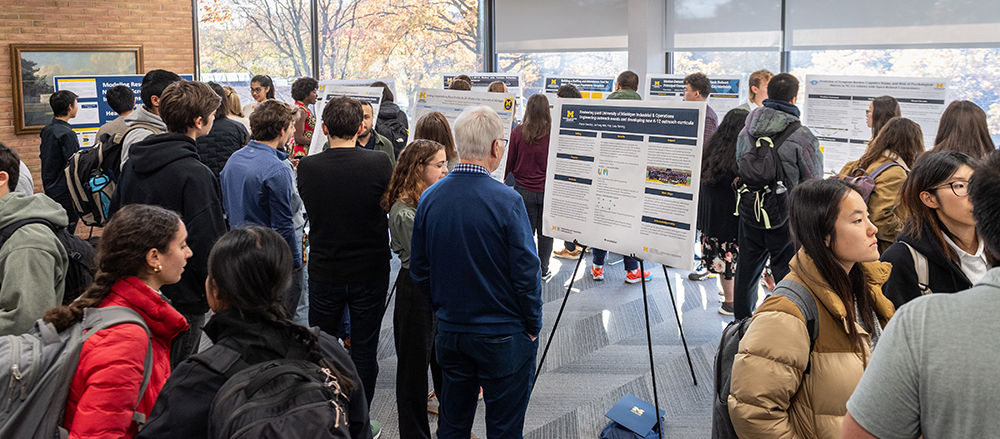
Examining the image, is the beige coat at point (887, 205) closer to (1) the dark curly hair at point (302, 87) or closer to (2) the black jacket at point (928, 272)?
(2) the black jacket at point (928, 272)

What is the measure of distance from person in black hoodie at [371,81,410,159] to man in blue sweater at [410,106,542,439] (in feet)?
9.77

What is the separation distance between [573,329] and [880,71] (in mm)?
4711

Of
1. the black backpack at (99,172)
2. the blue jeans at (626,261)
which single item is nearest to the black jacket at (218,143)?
the black backpack at (99,172)

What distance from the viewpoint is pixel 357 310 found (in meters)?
2.83

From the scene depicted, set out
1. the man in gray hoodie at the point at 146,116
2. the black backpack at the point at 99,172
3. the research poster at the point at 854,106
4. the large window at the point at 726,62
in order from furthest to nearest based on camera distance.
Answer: the large window at the point at 726,62 → the research poster at the point at 854,106 → the black backpack at the point at 99,172 → the man in gray hoodie at the point at 146,116

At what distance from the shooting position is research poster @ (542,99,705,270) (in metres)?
2.84

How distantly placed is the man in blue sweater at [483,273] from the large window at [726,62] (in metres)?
6.02

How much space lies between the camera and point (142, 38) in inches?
293

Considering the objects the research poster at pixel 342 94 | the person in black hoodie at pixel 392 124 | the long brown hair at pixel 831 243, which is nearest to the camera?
the long brown hair at pixel 831 243

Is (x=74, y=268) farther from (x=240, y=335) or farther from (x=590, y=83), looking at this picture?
(x=590, y=83)

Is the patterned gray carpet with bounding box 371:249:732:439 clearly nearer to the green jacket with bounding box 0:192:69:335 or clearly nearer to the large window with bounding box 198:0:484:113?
the green jacket with bounding box 0:192:69:335

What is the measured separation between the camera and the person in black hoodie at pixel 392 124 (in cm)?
511

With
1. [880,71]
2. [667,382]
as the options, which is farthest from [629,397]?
[880,71]

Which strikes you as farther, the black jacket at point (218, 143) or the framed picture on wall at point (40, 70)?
the framed picture on wall at point (40, 70)
